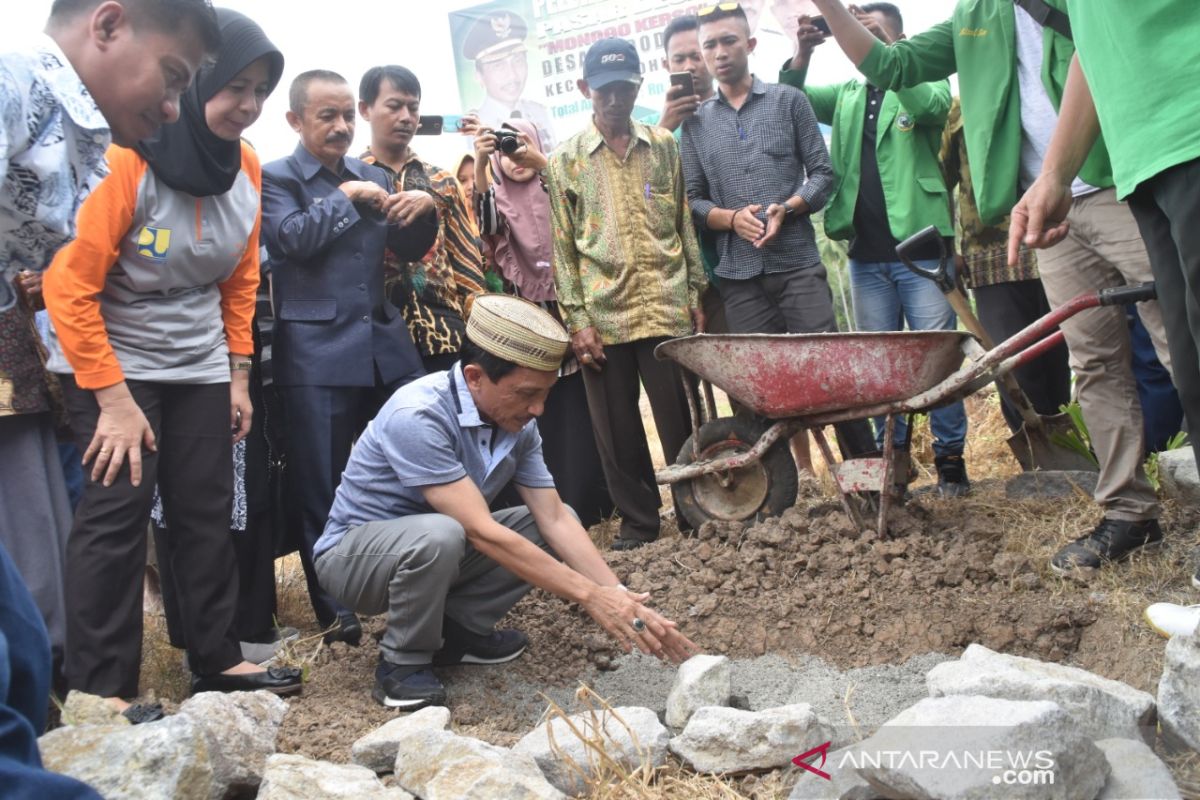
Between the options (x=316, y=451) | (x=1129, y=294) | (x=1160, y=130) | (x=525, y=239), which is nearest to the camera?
(x=1160, y=130)

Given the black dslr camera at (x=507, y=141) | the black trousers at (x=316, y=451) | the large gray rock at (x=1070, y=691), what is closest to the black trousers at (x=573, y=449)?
the black dslr camera at (x=507, y=141)

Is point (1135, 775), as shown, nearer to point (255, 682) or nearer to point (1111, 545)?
point (1111, 545)

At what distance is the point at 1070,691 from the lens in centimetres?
201

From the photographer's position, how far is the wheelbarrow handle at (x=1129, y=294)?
2641 millimetres

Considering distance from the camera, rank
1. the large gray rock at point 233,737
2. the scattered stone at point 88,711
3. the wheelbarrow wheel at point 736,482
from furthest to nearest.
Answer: the wheelbarrow wheel at point 736,482
the scattered stone at point 88,711
the large gray rock at point 233,737

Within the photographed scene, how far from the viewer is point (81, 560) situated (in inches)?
105

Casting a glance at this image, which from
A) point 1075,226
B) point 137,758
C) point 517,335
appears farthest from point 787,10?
point 137,758

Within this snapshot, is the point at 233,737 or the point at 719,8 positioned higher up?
the point at 719,8

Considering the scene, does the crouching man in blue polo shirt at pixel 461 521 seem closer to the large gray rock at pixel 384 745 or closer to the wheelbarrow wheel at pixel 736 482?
the large gray rock at pixel 384 745

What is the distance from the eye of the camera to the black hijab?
2.71m

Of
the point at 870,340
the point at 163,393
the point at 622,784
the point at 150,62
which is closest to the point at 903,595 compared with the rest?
the point at 870,340

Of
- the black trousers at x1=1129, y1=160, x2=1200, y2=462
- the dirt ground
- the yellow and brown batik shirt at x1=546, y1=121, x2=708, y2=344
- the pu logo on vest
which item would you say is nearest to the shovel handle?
the dirt ground

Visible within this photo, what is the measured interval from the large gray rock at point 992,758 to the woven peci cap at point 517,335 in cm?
133

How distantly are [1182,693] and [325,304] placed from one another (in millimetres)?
2666
